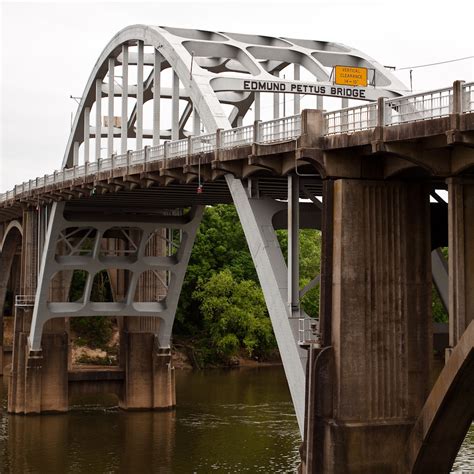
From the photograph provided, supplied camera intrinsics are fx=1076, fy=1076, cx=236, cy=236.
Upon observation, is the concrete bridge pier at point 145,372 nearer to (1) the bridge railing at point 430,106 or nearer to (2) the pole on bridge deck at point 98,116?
(2) the pole on bridge deck at point 98,116

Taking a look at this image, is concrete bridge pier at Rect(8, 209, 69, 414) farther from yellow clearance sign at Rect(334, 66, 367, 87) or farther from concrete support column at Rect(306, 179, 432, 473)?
concrete support column at Rect(306, 179, 432, 473)

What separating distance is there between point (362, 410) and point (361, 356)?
1086 mm

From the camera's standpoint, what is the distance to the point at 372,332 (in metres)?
21.9

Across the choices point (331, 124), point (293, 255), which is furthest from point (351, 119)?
point (293, 255)

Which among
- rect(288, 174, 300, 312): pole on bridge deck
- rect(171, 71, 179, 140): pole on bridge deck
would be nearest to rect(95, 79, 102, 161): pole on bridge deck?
rect(171, 71, 179, 140): pole on bridge deck

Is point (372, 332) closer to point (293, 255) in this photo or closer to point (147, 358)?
point (293, 255)

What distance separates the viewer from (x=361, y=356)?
21859mm

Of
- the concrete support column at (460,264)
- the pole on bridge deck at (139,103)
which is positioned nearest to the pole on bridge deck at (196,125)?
the pole on bridge deck at (139,103)

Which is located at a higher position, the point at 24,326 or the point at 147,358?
the point at 24,326

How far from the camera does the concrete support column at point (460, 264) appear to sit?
65.2ft

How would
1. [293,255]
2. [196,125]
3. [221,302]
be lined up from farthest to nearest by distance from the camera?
[221,302] < [196,125] < [293,255]

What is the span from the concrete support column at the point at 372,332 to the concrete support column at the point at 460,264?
2.14 meters

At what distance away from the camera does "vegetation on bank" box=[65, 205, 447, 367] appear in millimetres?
75438

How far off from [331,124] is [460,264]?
4.76 m
